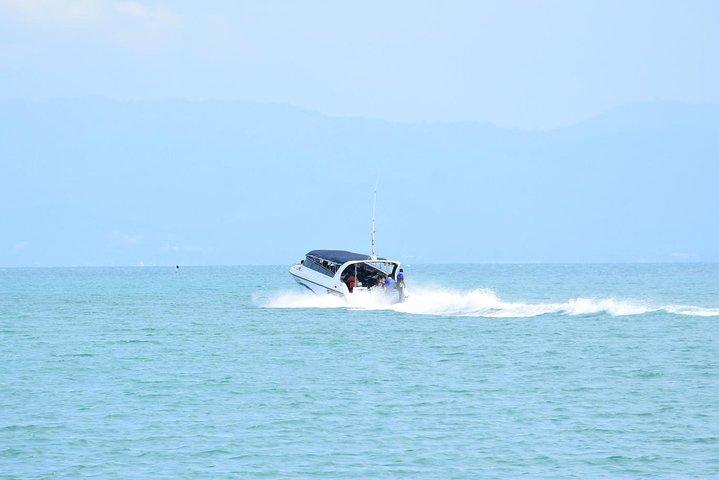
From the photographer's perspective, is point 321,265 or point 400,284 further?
point 321,265

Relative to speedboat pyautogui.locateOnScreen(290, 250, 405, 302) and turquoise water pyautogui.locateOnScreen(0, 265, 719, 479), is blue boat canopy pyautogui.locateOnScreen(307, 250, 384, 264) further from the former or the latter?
turquoise water pyautogui.locateOnScreen(0, 265, 719, 479)

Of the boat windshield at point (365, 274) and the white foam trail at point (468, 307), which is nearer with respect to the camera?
the white foam trail at point (468, 307)

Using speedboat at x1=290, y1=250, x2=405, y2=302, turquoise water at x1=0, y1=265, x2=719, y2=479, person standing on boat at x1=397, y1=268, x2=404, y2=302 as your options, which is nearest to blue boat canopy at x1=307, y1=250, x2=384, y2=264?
speedboat at x1=290, y1=250, x2=405, y2=302

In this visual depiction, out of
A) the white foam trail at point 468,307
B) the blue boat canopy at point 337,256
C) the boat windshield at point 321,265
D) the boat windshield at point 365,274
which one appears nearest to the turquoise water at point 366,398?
the white foam trail at point 468,307

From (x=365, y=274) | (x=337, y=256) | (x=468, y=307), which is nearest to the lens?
(x=365, y=274)

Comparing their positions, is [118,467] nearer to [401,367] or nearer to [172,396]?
[172,396]

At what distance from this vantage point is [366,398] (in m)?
30.0

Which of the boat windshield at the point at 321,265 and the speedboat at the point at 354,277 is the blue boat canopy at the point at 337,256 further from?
the boat windshield at the point at 321,265

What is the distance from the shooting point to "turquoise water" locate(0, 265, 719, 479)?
22828 mm

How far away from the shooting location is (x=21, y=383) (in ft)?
109

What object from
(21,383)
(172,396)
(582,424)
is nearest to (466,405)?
(582,424)

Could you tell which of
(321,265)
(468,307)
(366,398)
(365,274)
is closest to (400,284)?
(365,274)

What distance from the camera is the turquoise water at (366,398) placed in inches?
899

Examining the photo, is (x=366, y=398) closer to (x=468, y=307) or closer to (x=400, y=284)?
(x=400, y=284)
